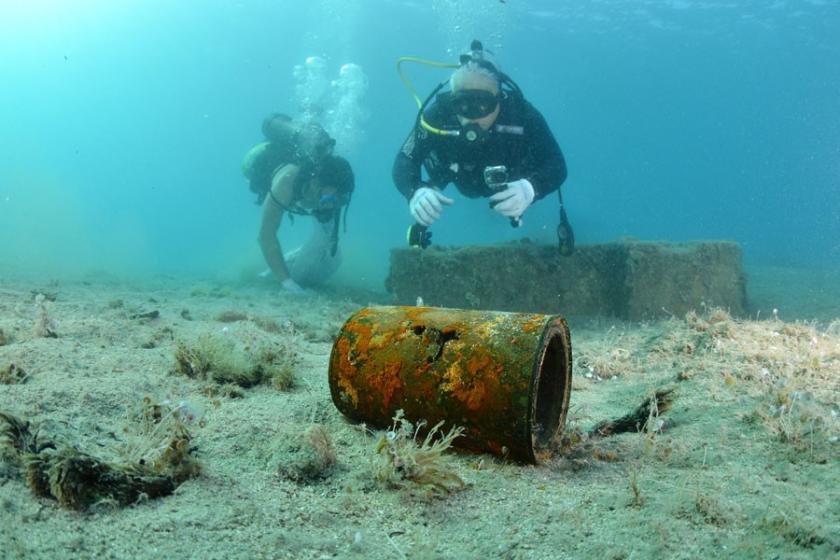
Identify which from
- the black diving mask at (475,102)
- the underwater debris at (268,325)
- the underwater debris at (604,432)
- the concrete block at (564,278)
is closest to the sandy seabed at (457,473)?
the underwater debris at (604,432)

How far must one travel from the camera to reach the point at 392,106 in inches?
3467

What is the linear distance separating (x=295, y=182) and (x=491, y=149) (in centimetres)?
475

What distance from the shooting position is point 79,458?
74.8 inches

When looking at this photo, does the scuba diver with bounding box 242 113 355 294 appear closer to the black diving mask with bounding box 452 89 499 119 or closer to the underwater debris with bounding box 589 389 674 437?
the black diving mask with bounding box 452 89 499 119

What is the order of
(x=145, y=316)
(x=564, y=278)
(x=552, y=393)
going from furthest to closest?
(x=564, y=278) → (x=145, y=316) → (x=552, y=393)

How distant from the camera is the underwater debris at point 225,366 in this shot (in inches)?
149

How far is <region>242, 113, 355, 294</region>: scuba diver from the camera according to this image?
10.7m

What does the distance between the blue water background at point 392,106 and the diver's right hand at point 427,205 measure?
23.6 ft

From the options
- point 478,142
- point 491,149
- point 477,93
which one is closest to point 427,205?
point 478,142

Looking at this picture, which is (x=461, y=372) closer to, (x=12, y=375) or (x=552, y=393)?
(x=552, y=393)

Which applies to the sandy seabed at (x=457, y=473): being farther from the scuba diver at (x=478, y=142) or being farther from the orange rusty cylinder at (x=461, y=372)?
the scuba diver at (x=478, y=142)

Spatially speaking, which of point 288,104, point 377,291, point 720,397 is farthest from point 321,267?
→ point 288,104

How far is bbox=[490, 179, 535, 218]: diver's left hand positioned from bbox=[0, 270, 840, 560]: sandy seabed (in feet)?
10.1

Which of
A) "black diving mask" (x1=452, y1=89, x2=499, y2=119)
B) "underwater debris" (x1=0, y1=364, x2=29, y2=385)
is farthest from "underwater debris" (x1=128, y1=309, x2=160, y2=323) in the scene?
"black diving mask" (x1=452, y1=89, x2=499, y2=119)
